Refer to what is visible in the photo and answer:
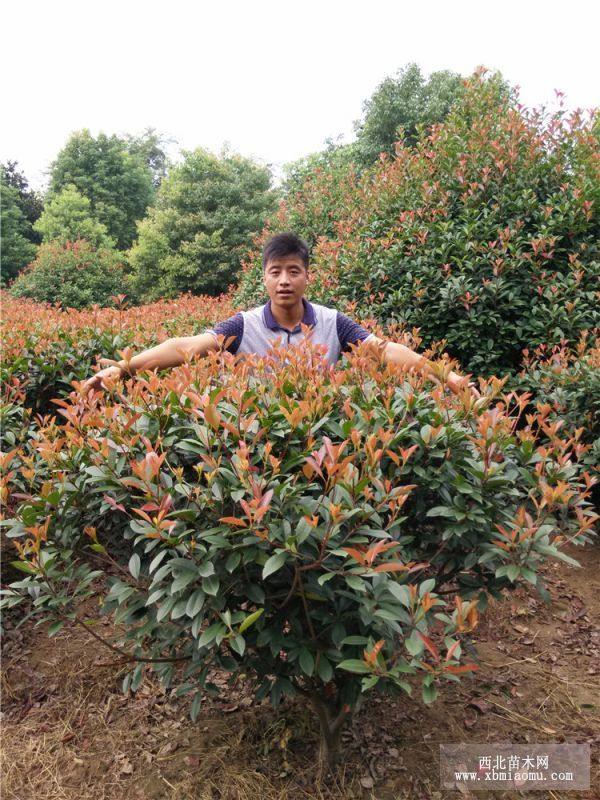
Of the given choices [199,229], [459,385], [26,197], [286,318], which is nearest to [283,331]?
[286,318]

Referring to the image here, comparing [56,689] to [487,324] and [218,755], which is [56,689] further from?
[487,324]

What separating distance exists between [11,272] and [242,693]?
24.1 meters

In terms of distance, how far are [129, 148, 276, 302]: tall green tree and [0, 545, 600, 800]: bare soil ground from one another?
37.1ft

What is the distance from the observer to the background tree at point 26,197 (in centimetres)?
2709

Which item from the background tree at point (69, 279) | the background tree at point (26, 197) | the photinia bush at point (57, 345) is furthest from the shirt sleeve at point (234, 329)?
the background tree at point (26, 197)

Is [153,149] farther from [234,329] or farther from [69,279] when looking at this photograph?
[234,329]

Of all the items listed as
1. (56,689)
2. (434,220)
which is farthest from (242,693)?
(434,220)

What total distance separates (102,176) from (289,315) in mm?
23783

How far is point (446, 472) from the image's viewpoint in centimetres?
166

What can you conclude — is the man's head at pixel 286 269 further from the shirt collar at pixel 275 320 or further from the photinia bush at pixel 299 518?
the photinia bush at pixel 299 518

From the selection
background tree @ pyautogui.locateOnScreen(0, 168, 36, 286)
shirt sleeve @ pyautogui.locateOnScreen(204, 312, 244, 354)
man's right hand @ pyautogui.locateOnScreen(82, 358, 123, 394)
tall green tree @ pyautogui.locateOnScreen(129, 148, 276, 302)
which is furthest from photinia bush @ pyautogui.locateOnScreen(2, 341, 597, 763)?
background tree @ pyautogui.locateOnScreen(0, 168, 36, 286)

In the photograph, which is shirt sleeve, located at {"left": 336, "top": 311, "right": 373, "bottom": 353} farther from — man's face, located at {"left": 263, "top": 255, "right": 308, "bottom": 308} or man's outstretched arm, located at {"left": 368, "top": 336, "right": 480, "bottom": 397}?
man's outstretched arm, located at {"left": 368, "top": 336, "right": 480, "bottom": 397}

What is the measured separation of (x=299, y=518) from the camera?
1.44m

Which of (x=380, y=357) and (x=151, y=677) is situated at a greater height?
(x=380, y=357)
